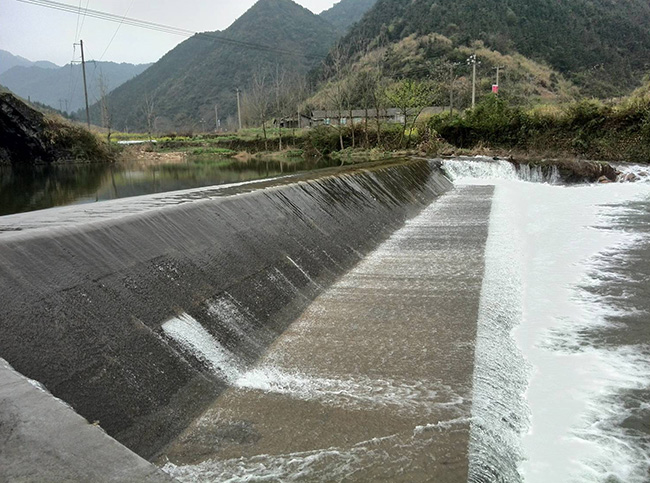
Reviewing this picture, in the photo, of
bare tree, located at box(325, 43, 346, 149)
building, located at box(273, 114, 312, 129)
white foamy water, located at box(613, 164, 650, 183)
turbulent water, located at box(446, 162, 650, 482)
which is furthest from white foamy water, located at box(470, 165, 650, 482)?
building, located at box(273, 114, 312, 129)

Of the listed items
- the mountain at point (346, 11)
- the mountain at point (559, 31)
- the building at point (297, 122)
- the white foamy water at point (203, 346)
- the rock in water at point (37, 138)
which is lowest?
the white foamy water at point (203, 346)

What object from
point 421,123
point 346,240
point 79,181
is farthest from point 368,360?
point 421,123

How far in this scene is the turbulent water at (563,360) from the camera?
10.8 feet

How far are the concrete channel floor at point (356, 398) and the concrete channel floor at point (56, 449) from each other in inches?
44.5

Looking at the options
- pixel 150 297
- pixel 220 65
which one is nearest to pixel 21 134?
pixel 150 297

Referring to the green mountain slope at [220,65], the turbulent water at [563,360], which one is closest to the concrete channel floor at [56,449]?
the turbulent water at [563,360]

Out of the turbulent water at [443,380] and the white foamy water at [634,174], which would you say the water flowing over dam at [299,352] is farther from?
the white foamy water at [634,174]

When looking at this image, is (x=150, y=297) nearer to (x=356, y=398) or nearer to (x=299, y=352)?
(x=299, y=352)

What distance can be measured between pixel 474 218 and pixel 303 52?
112 m

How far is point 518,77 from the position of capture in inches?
2333

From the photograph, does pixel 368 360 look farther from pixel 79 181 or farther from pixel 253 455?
pixel 79 181

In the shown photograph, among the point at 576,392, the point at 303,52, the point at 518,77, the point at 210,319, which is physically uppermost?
the point at 303,52

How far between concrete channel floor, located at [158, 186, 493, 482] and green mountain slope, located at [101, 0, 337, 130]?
90977 mm

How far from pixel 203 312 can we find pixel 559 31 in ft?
261
